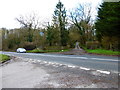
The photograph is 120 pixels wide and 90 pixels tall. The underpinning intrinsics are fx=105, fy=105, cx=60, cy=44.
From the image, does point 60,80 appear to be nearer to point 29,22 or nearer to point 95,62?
point 95,62

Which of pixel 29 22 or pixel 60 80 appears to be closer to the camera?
pixel 60 80

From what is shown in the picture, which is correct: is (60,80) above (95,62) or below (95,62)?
below

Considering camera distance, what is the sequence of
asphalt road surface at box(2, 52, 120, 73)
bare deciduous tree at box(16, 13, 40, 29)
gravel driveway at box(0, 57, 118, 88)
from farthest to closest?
bare deciduous tree at box(16, 13, 40, 29) < asphalt road surface at box(2, 52, 120, 73) < gravel driveway at box(0, 57, 118, 88)

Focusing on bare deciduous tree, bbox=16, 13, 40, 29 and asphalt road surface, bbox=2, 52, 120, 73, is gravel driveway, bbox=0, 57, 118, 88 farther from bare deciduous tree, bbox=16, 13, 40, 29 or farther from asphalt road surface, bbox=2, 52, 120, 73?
bare deciduous tree, bbox=16, 13, 40, 29

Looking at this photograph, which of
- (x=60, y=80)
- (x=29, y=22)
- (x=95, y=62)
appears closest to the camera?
(x=60, y=80)

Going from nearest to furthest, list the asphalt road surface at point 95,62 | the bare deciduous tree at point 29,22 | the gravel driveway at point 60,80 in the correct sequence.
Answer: the gravel driveway at point 60,80
the asphalt road surface at point 95,62
the bare deciduous tree at point 29,22

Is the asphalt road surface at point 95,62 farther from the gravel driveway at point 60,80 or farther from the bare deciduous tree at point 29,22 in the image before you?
the bare deciduous tree at point 29,22

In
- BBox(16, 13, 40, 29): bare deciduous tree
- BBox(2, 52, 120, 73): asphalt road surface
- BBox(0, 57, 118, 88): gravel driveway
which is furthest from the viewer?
BBox(16, 13, 40, 29): bare deciduous tree

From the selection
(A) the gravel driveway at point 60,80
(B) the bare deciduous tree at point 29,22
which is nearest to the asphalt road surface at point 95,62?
(A) the gravel driveway at point 60,80

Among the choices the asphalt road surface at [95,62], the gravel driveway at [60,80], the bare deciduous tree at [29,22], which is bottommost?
A: the gravel driveway at [60,80]

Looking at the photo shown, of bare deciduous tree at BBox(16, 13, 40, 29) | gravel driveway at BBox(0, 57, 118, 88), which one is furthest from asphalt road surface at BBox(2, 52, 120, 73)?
bare deciduous tree at BBox(16, 13, 40, 29)

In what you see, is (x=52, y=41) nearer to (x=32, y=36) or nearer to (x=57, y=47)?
(x=57, y=47)

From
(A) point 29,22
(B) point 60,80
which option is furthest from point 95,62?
(A) point 29,22

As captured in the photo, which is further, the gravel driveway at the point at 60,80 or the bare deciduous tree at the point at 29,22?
the bare deciduous tree at the point at 29,22
